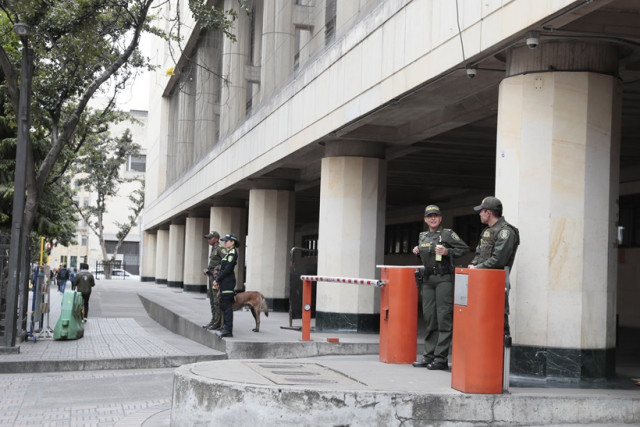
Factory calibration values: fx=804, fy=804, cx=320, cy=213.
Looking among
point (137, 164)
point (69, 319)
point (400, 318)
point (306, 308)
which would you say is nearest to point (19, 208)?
point (69, 319)

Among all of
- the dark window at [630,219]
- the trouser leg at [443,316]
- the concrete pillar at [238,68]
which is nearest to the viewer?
the trouser leg at [443,316]

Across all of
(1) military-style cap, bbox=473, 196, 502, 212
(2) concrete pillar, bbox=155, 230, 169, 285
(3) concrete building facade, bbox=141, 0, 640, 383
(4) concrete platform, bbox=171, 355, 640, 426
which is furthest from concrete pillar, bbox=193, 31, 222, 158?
(4) concrete platform, bbox=171, 355, 640, 426

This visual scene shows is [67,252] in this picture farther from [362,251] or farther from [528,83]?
[528,83]

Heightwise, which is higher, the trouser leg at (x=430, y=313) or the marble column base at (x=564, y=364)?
the trouser leg at (x=430, y=313)

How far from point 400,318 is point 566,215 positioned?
254 centimetres

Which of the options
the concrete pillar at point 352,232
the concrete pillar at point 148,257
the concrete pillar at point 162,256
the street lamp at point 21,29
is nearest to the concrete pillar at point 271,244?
the concrete pillar at point 352,232

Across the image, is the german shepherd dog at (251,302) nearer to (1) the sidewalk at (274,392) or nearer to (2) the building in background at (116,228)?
(1) the sidewalk at (274,392)

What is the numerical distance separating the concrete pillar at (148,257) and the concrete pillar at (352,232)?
155 ft

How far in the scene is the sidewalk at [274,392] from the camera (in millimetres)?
7273

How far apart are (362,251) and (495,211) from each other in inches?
299

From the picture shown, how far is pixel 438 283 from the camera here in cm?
940

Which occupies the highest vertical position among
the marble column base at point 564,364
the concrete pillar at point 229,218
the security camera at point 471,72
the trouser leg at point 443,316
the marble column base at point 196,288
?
the security camera at point 471,72

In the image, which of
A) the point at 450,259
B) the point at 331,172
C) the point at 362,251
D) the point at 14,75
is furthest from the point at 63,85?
the point at 450,259

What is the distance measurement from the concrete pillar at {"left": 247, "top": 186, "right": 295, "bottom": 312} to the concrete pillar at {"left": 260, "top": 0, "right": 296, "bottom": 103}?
3175 mm
